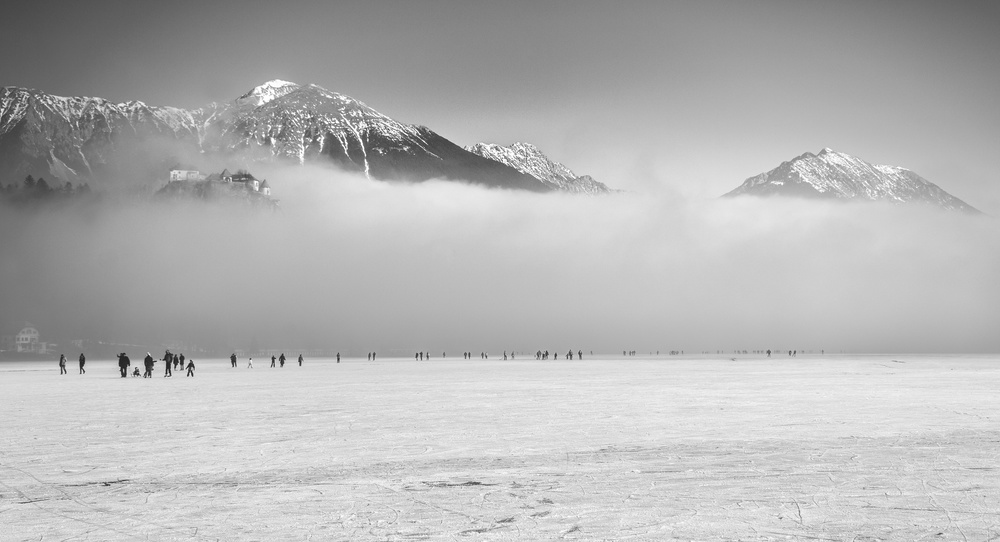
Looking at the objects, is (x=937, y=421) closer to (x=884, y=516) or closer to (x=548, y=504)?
(x=884, y=516)

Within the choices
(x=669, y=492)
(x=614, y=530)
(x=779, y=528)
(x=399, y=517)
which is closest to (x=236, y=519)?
(x=399, y=517)

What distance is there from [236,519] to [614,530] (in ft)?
17.3

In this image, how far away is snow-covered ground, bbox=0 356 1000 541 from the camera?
10.5 meters

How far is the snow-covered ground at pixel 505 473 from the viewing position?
34.6 feet

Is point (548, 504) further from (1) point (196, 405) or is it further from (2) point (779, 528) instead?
(1) point (196, 405)

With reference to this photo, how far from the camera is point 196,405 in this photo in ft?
101

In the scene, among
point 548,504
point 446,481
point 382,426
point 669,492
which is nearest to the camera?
point 548,504

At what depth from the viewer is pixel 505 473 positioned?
14430 millimetres

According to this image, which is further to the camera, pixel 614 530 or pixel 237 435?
pixel 237 435

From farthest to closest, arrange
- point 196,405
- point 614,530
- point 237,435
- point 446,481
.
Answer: point 196,405 < point 237,435 < point 446,481 < point 614,530

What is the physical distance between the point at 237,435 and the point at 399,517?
36.5 ft

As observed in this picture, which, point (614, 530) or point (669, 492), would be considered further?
point (669, 492)

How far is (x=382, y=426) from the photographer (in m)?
22.4

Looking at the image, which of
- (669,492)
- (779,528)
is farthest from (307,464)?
(779,528)
